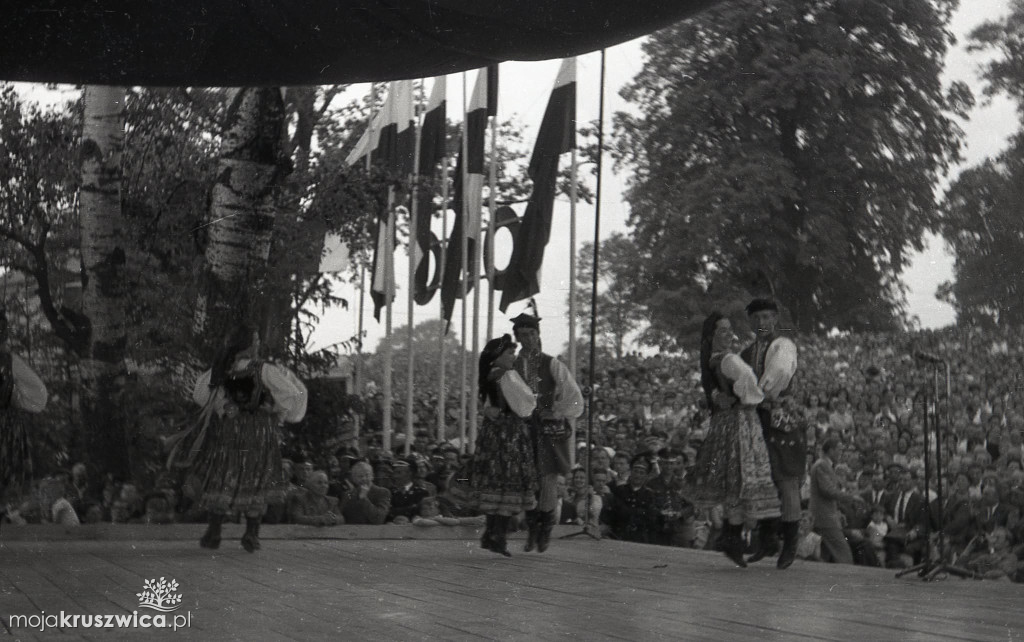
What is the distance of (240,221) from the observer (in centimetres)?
1069

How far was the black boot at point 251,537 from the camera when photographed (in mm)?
7125

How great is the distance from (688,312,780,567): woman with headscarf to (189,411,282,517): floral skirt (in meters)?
2.39

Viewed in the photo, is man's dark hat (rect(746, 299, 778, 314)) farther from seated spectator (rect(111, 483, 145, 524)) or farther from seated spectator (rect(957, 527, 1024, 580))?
seated spectator (rect(111, 483, 145, 524))

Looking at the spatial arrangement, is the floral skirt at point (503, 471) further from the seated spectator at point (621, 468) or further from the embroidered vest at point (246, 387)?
the seated spectator at point (621, 468)

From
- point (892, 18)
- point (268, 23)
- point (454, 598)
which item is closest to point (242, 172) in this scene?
point (454, 598)

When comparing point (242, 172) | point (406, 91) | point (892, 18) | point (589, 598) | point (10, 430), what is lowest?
point (589, 598)

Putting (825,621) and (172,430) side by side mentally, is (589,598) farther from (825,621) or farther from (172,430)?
(172,430)

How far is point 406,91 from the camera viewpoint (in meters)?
15.3

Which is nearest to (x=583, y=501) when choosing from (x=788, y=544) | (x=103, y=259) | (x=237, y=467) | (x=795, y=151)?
(x=788, y=544)

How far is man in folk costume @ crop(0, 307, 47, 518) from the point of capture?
20.7 feet

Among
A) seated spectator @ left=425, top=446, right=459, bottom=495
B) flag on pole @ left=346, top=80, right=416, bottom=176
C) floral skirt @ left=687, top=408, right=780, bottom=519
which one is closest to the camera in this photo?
floral skirt @ left=687, top=408, right=780, bottom=519

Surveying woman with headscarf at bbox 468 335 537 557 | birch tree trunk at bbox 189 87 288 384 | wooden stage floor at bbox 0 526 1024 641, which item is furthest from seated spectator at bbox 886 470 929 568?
birch tree trunk at bbox 189 87 288 384

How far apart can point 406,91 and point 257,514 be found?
29.3ft
